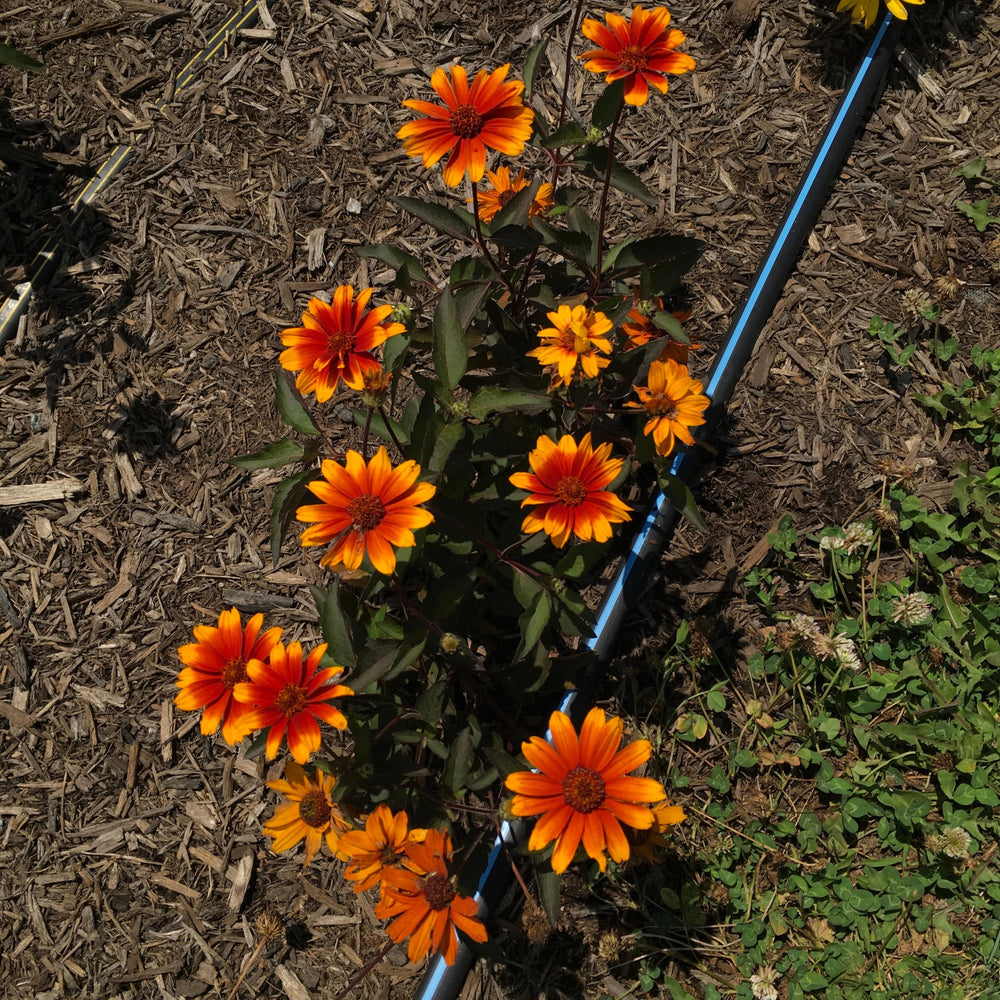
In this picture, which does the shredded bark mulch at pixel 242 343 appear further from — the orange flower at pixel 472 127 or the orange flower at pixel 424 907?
the orange flower at pixel 472 127

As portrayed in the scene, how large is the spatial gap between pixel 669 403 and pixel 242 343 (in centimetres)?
163

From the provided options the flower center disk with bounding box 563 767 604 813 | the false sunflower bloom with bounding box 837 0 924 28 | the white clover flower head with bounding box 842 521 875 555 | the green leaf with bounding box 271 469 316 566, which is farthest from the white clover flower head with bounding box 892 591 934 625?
the false sunflower bloom with bounding box 837 0 924 28

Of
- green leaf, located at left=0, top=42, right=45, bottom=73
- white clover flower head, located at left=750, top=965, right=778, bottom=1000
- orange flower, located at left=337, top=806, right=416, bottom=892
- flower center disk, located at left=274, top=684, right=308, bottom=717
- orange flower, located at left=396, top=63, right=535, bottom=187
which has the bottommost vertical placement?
orange flower, located at left=337, top=806, right=416, bottom=892

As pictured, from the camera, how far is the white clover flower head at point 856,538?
2.56 m

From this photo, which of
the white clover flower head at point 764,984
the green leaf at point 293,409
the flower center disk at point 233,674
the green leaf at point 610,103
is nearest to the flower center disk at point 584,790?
the flower center disk at point 233,674

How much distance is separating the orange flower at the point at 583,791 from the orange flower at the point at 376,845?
1.08 feet

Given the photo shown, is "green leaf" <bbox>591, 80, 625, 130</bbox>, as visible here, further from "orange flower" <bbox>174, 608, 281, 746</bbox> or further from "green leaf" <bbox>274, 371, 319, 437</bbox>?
"orange flower" <bbox>174, 608, 281, 746</bbox>

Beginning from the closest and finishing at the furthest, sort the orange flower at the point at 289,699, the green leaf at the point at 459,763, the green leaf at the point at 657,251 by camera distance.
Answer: the orange flower at the point at 289,699
the green leaf at the point at 459,763
the green leaf at the point at 657,251

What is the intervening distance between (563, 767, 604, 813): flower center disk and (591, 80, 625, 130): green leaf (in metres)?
1.43

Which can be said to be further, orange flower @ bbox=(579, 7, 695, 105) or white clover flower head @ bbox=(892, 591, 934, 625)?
white clover flower head @ bbox=(892, 591, 934, 625)

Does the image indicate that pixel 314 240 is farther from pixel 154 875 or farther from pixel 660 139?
pixel 154 875

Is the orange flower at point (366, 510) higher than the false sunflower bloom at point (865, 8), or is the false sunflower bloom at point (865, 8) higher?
the false sunflower bloom at point (865, 8)

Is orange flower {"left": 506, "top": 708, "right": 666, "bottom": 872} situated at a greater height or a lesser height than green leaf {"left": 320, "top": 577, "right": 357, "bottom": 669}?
lesser

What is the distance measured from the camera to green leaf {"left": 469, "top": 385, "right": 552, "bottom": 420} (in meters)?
1.87
